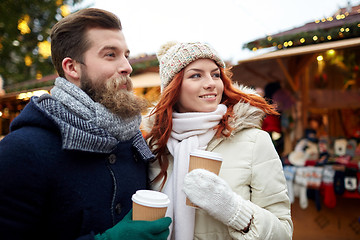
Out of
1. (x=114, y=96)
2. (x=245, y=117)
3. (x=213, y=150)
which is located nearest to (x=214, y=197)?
(x=213, y=150)

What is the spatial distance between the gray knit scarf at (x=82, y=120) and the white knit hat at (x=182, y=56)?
2.18 feet

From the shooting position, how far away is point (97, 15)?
5.66 feet

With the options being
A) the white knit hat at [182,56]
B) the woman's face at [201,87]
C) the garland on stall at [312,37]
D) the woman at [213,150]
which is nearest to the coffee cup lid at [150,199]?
the woman at [213,150]

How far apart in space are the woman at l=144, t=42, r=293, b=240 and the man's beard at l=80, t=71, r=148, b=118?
44 cm

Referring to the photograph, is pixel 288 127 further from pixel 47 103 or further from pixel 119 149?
pixel 47 103

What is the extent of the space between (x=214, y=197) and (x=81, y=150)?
74cm

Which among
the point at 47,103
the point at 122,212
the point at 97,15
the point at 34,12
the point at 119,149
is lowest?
the point at 122,212

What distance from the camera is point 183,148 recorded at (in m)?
1.90

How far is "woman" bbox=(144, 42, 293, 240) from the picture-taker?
4.99ft

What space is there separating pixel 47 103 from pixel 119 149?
49 centimetres

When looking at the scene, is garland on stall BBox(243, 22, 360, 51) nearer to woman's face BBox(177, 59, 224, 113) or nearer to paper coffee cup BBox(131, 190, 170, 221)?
woman's face BBox(177, 59, 224, 113)

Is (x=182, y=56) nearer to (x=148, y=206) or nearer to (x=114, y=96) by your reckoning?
(x=114, y=96)

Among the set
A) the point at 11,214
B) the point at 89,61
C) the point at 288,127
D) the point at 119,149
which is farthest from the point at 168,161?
→ the point at 288,127

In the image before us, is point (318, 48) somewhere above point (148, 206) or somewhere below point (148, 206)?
above
